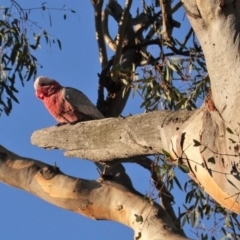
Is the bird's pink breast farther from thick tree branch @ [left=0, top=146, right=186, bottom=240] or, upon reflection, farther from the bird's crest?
thick tree branch @ [left=0, top=146, right=186, bottom=240]

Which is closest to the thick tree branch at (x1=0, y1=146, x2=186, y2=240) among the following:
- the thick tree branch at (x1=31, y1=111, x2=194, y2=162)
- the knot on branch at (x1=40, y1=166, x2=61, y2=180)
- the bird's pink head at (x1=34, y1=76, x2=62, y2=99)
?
the knot on branch at (x1=40, y1=166, x2=61, y2=180)

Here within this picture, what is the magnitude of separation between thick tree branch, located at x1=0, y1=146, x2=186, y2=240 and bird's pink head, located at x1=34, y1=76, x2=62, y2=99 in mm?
634

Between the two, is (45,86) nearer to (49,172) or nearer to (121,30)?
(121,30)

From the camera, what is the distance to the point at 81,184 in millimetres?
2738

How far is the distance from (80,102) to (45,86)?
39 cm

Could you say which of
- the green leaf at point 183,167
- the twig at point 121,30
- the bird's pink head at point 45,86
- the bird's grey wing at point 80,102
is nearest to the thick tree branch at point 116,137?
the green leaf at point 183,167

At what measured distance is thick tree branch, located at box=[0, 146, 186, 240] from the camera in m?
2.43

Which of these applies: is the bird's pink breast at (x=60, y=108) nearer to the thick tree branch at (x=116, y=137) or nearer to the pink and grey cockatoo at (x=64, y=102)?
the pink and grey cockatoo at (x=64, y=102)

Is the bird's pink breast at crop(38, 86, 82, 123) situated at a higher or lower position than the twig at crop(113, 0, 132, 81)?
lower

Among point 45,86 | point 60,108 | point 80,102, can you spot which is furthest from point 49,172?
point 45,86

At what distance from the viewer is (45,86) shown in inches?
147

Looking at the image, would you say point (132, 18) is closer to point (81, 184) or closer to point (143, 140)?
point (81, 184)

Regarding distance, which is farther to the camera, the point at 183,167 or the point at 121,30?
the point at 121,30

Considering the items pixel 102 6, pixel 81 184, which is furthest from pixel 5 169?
pixel 102 6
